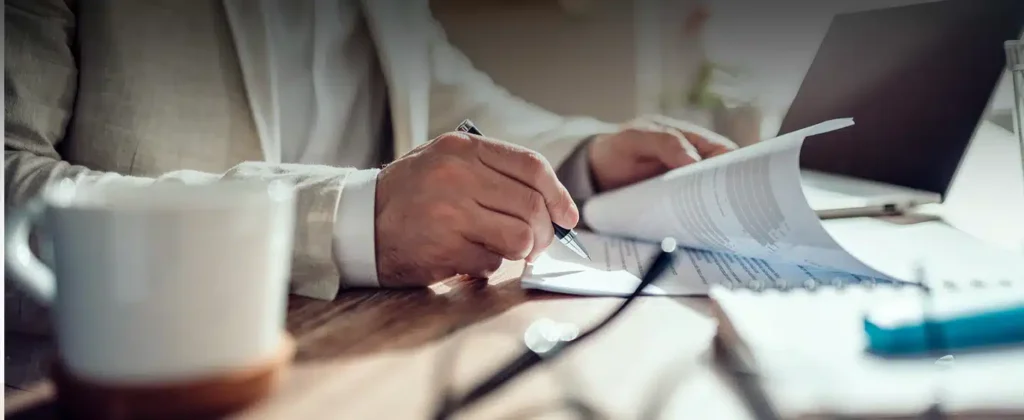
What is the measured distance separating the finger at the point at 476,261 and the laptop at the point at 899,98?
35 centimetres

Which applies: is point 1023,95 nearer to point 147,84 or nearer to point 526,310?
point 526,310

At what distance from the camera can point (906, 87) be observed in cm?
69

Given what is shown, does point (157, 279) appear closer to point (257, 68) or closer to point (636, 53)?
point (257, 68)

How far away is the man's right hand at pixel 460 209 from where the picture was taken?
40cm

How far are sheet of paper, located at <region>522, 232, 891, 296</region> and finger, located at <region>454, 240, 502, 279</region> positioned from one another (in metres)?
0.02

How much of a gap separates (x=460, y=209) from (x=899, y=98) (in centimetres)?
51

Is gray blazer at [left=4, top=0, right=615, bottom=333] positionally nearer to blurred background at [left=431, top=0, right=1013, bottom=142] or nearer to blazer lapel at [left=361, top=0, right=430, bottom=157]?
blazer lapel at [left=361, top=0, right=430, bottom=157]

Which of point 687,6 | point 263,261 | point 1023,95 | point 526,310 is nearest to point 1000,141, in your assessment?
point 1023,95

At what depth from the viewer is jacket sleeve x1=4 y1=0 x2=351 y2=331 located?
38 centimetres

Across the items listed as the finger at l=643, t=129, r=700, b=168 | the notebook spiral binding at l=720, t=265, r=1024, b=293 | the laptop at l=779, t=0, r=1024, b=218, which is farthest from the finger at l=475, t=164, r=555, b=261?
the laptop at l=779, t=0, r=1024, b=218

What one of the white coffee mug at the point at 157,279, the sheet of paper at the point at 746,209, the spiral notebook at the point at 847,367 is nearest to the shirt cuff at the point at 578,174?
the sheet of paper at the point at 746,209

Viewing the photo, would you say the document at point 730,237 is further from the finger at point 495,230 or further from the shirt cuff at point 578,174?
the shirt cuff at point 578,174

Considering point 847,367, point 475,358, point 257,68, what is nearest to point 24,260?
point 475,358

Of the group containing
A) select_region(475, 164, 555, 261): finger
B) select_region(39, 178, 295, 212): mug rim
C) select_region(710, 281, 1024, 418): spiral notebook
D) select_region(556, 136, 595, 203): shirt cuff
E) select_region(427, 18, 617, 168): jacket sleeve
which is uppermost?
select_region(39, 178, 295, 212): mug rim
